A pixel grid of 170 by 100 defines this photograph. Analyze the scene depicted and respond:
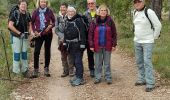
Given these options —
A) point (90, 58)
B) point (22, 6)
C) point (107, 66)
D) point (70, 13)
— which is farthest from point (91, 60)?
point (22, 6)

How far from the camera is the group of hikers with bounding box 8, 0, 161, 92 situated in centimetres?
882

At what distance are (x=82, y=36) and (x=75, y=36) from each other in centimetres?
17

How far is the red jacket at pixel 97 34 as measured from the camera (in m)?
9.36

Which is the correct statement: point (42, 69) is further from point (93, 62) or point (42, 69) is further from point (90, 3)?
point (90, 3)

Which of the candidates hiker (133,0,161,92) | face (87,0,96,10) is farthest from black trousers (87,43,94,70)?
hiker (133,0,161,92)

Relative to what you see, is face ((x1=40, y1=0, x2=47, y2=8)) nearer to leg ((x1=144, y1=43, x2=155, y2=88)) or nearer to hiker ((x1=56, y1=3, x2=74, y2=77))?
hiker ((x1=56, y1=3, x2=74, y2=77))

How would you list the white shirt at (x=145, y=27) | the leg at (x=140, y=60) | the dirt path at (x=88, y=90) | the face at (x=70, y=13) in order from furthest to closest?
the face at (x=70, y=13), the leg at (x=140, y=60), the dirt path at (x=88, y=90), the white shirt at (x=145, y=27)

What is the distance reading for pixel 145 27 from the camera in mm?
8734

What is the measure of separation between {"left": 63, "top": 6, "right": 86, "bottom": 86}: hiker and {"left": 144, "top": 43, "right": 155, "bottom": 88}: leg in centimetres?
152

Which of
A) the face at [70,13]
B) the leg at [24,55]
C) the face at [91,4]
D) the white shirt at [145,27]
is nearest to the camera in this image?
the white shirt at [145,27]

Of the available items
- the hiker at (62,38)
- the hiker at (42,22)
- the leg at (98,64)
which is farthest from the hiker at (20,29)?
the leg at (98,64)

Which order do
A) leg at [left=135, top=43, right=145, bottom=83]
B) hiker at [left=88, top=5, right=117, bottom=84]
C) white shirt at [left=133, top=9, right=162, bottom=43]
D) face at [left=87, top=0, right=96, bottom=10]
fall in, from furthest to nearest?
1. face at [left=87, top=0, right=96, bottom=10]
2. hiker at [left=88, top=5, right=117, bottom=84]
3. leg at [left=135, top=43, right=145, bottom=83]
4. white shirt at [left=133, top=9, right=162, bottom=43]

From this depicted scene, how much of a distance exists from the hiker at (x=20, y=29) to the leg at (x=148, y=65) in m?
3.01

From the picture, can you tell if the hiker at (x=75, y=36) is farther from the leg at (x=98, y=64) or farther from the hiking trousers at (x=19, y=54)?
the hiking trousers at (x=19, y=54)
